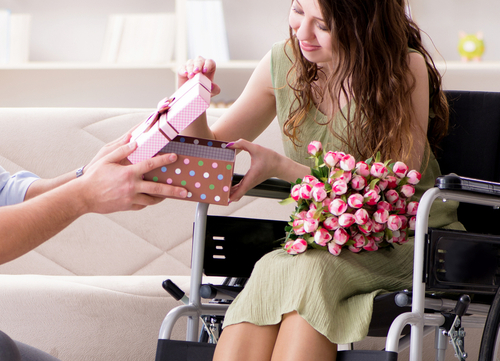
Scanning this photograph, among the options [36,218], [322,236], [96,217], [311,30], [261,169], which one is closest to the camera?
[36,218]

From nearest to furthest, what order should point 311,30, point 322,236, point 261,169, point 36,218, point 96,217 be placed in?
point 36,218 < point 322,236 < point 261,169 < point 311,30 < point 96,217

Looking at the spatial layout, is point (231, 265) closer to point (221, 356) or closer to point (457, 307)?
point (221, 356)

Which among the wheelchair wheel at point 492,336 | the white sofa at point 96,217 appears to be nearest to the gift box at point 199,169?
the wheelchair wheel at point 492,336

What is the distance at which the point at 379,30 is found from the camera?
1271 mm

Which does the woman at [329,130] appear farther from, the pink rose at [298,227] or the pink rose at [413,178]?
the pink rose at [413,178]

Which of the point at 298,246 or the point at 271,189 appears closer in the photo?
the point at 298,246

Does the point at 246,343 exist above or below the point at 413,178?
below

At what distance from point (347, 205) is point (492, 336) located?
322 millimetres

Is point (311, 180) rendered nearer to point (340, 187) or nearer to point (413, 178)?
point (340, 187)

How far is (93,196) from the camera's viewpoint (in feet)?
3.04

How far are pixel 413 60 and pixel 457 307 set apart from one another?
0.62 metres

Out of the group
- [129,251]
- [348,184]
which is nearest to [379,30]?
[348,184]

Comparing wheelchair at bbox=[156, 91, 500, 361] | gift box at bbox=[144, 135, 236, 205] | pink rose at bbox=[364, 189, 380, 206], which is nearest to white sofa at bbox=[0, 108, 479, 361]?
wheelchair at bbox=[156, 91, 500, 361]

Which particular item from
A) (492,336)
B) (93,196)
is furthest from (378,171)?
(93,196)
